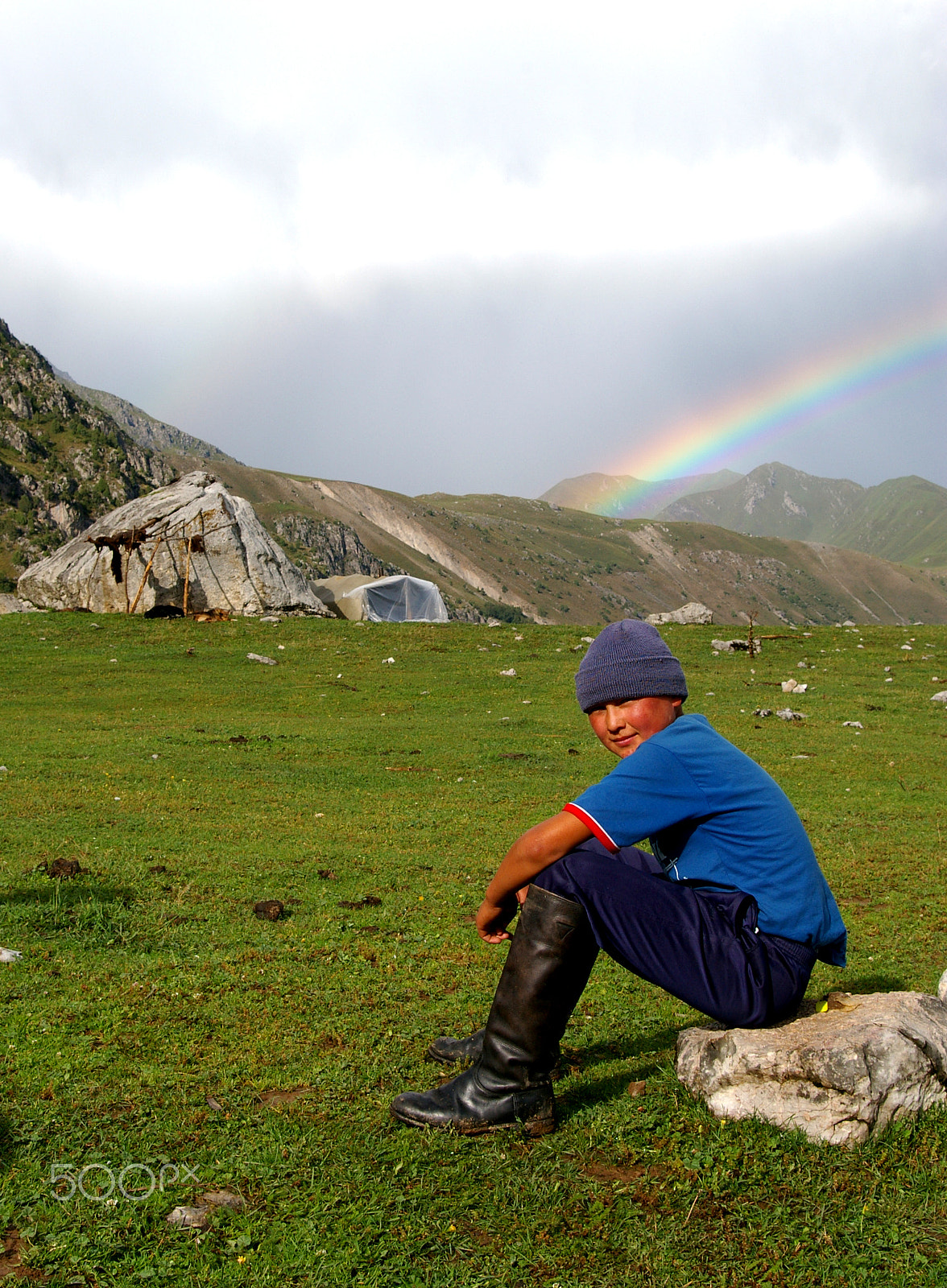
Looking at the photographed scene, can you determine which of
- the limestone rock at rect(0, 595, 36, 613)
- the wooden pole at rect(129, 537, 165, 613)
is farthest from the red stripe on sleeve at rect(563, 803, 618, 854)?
the limestone rock at rect(0, 595, 36, 613)

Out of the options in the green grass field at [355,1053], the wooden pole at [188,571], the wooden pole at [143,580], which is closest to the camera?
the green grass field at [355,1053]

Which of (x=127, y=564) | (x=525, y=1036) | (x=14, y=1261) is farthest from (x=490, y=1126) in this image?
(x=127, y=564)

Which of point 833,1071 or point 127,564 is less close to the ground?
point 127,564

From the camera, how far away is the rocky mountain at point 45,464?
7925 cm

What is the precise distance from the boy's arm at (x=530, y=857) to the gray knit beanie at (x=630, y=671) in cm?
60

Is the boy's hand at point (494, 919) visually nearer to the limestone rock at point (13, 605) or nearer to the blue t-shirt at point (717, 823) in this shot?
the blue t-shirt at point (717, 823)

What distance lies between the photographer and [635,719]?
404 centimetres

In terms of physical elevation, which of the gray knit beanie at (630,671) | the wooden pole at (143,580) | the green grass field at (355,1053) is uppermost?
the wooden pole at (143,580)

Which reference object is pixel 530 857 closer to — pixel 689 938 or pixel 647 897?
pixel 647 897

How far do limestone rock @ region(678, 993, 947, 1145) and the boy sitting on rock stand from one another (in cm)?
16

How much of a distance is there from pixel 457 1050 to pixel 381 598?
42170 mm

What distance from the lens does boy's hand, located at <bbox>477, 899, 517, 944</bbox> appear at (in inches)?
159

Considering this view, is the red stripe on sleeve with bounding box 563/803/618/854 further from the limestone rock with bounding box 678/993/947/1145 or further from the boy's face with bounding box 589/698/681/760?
the limestone rock with bounding box 678/993/947/1145

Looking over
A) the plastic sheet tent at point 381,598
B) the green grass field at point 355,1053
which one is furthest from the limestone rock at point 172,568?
the green grass field at point 355,1053
